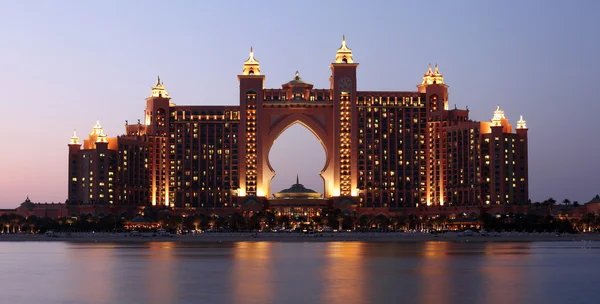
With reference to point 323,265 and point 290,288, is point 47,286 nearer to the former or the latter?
point 290,288

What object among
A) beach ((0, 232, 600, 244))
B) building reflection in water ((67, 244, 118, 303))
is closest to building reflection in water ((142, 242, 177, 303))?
building reflection in water ((67, 244, 118, 303))

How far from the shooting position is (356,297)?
6038cm

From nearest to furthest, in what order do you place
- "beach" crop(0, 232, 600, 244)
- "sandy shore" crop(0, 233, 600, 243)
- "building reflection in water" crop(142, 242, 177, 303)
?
"building reflection in water" crop(142, 242, 177, 303) < "sandy shore" crop(0, 233, 600, 243) < "beach" crop(0, 232, 600, 244)

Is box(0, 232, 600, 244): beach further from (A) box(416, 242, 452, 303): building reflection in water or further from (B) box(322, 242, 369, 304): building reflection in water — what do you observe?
(B) box(322, 242, 369, 304): building reflection in water

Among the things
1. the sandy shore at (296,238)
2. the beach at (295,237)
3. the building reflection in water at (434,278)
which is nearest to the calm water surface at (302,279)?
the building reflection in water at (434,278)

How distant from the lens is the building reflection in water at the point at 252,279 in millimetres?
60844

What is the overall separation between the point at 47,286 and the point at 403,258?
1636 inches

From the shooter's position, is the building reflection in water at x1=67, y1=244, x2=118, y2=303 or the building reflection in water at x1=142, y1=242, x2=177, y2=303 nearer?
the building reflection in water at x1=142, y1=242, x2=177, y2=303

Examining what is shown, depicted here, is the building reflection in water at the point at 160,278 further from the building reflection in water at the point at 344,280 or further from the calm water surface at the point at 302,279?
the building reflection in water at the point at 344,280

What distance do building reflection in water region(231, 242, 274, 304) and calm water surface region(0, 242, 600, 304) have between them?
7cm

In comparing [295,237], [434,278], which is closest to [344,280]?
[434,278]

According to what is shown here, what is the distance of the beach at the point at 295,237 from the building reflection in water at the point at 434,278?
67736 millimetres

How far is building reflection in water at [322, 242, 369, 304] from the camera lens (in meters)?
59.9

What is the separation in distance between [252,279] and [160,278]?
692cm
